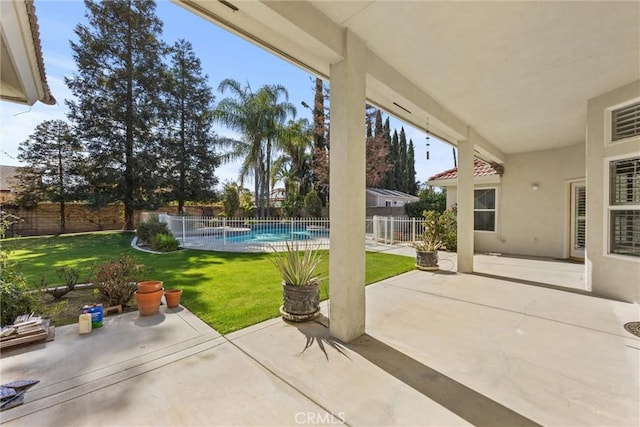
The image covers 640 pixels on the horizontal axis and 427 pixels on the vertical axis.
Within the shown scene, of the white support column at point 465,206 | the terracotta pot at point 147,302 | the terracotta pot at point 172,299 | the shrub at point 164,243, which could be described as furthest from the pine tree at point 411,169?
the terracotta pot at point 147,302

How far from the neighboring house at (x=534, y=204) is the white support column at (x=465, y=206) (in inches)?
161

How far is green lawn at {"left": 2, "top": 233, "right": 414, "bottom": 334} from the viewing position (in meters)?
4.29

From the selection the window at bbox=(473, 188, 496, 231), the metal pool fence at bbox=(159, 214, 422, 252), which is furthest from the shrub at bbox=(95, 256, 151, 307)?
the window at bbox=(473, 188, 496, 231)

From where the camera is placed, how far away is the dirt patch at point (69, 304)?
13.3 feet

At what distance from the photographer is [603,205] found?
200 inches

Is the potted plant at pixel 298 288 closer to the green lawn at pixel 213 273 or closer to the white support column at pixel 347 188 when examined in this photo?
the green lawn at pixel 213 273

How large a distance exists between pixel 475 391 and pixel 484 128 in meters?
6.54

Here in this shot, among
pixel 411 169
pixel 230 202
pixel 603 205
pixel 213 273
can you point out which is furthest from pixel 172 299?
pixel 411 169

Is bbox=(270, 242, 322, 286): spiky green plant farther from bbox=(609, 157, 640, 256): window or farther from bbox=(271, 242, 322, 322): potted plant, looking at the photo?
bbox=(609, 157, 640, 256): window

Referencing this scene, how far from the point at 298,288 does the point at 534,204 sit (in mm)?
9525

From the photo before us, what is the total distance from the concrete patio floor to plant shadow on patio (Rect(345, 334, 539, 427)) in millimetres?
12

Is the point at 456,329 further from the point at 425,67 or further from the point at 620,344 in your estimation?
the point at 425,67

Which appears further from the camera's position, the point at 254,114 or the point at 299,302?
the point at 254,114

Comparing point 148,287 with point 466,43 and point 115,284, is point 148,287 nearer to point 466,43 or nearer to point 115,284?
point 115,284
